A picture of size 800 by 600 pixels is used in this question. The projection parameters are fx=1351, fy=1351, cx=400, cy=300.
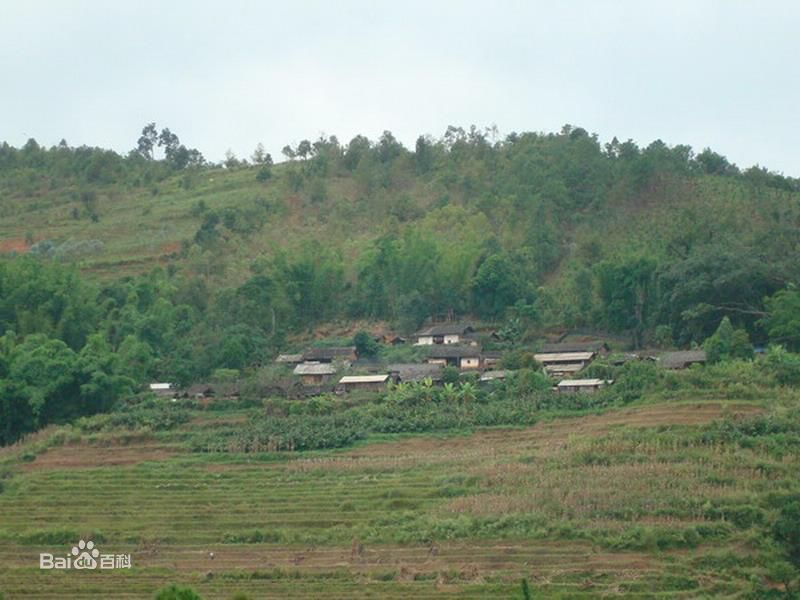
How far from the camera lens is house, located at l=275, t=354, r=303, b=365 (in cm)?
3941

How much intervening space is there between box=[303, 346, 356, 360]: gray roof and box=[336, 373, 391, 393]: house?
2352mm

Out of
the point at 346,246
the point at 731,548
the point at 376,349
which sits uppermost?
the point at 346,246

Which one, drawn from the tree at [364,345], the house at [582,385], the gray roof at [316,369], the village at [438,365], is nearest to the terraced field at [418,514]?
the house at [582,385]

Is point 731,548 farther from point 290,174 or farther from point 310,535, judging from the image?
point 290,174

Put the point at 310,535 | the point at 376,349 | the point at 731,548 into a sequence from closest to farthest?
the point at 731,548 → the point at 310,535 → the point at 376,349

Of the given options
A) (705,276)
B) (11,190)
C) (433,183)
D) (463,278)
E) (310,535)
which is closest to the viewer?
(310,535)

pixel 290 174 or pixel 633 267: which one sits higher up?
pixel 290 174

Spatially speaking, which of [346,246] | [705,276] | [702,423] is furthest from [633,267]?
[346,246]

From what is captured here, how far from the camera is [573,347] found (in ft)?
123

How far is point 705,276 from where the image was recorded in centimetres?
3619

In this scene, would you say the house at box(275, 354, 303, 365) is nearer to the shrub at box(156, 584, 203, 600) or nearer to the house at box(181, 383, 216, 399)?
the house at box(181, 383, 216, 399)

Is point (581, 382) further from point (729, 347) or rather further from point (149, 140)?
A: point (149, 140)

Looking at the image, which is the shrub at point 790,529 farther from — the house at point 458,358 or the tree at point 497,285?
the tree at point 497,285

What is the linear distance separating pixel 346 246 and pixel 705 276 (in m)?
16.1
